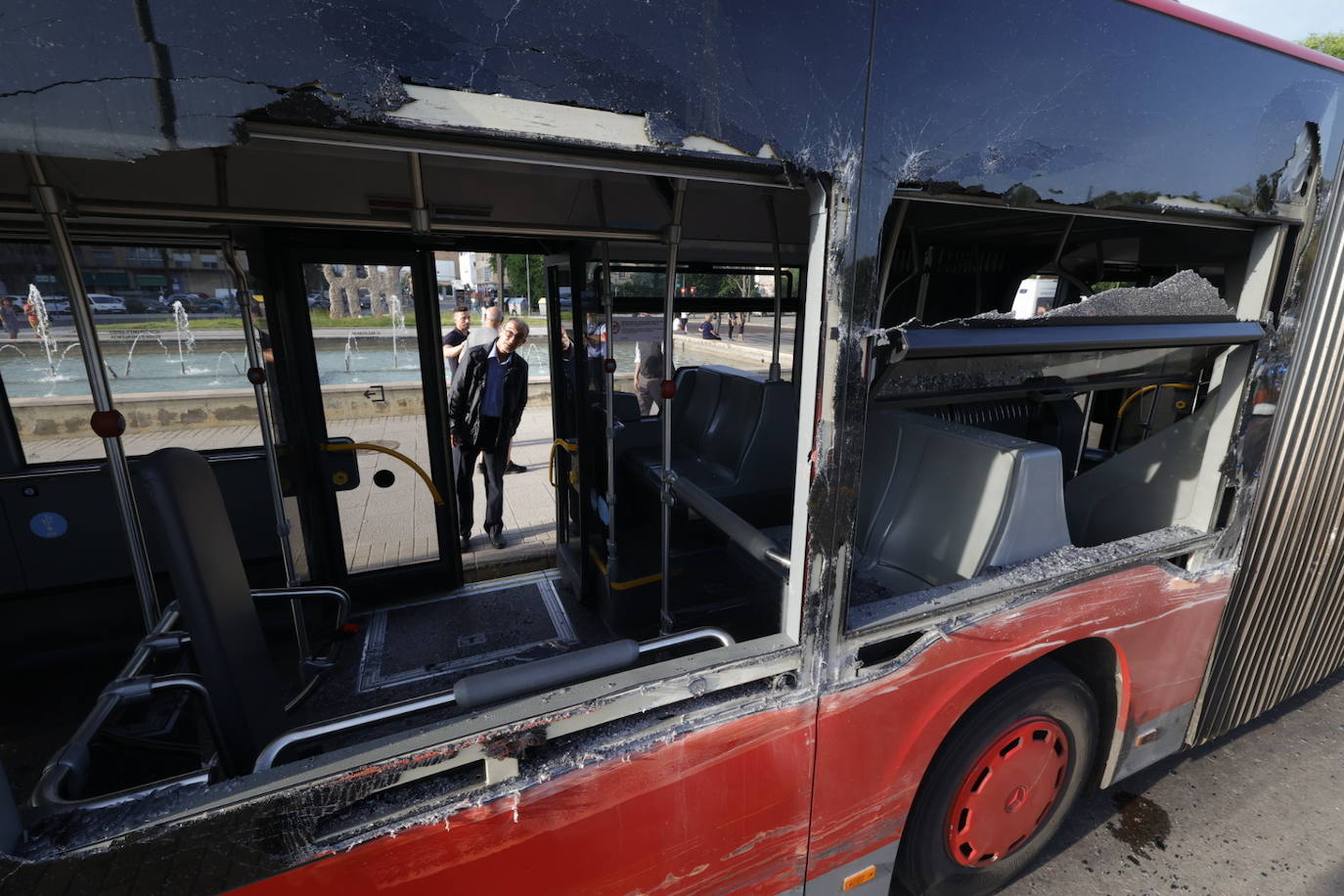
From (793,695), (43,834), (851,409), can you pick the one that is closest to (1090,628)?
(793,695)

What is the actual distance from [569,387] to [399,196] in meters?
1.55

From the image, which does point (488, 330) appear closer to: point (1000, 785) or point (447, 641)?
point (447, 641)

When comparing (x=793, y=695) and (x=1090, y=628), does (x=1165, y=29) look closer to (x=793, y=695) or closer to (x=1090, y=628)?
(x=1090, y=628)

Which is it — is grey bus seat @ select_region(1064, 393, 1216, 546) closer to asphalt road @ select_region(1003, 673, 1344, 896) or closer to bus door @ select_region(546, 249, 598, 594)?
asphalt road @ select_region(1003, 673, 1344, 896)

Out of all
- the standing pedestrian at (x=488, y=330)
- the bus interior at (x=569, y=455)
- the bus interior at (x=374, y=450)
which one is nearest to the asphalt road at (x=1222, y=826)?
the bus interior at (x=569, y=455)

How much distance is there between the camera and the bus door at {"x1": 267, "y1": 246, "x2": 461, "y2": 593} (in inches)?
138

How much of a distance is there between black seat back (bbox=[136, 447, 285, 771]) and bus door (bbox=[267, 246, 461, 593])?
2050 millimetres

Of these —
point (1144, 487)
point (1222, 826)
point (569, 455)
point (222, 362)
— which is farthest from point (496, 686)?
point (222, 362)

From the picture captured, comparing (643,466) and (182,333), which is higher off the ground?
(182,333)

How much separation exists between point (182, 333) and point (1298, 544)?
5.51 metres

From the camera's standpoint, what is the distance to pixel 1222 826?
260 cm

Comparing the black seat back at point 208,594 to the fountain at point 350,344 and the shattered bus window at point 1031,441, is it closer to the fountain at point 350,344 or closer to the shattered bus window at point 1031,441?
the shattered bus window at point 1031,441

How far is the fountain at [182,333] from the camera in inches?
132

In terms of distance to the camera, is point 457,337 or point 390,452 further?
point 457,337
